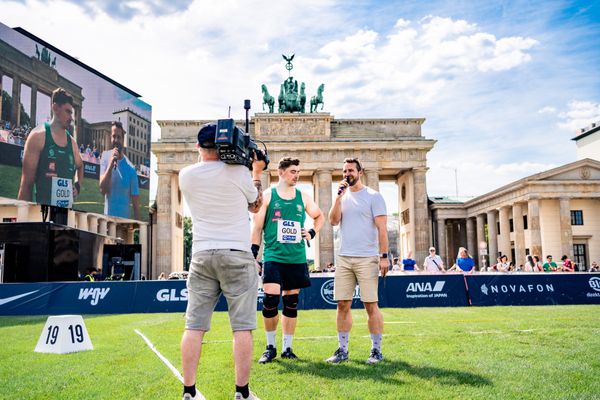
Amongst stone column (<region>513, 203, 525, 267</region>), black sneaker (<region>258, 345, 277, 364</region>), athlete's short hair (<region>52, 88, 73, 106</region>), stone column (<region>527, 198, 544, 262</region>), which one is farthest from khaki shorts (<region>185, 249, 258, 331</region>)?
stone column (<region>513, 203, 525, 267</region>)

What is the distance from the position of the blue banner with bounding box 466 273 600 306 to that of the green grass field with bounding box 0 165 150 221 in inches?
805

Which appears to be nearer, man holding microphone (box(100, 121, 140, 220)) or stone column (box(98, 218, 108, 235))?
man holding microphone (box(100, 121, 140, 220))

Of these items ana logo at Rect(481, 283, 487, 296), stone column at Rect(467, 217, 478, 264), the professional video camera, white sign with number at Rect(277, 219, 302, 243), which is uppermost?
stone column at Rect(467, 217, 478, 264)

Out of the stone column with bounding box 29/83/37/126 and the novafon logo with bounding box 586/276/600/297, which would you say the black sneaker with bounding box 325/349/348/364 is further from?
the stone column with bounding box 29/83/37/126

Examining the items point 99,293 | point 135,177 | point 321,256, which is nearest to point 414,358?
point 99,293

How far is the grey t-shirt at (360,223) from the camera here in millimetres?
6613

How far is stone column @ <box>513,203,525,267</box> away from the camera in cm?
5122

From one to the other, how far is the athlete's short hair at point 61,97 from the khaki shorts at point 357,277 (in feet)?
82.5

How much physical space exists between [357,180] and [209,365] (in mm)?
2905

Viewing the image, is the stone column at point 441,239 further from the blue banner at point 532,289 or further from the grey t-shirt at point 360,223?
the grey t-shirt at point 360,223

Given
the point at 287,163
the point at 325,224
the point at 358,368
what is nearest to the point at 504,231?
the point at 325,224

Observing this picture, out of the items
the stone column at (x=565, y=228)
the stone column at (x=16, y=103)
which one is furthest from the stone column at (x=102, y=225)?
the stone column at (x=565, y=228)

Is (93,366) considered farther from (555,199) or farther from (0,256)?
(555,199)

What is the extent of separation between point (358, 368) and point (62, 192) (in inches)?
966
